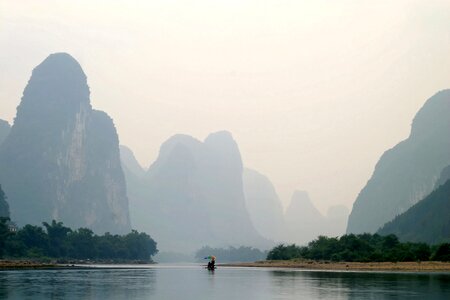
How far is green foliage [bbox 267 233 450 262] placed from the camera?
104 m

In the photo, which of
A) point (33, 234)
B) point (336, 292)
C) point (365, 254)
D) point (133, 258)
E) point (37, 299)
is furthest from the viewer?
point (133, 258)

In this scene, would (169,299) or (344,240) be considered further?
(344,240)

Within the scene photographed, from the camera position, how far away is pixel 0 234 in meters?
123

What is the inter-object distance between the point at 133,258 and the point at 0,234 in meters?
73.5

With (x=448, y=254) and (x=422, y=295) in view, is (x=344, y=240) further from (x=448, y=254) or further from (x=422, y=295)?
(x=422, y=295)

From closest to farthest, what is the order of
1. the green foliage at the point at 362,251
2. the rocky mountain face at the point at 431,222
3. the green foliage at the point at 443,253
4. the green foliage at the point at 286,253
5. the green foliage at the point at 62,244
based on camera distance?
the green foliage at the point at 443,253, the green foliage at the point at 362,251, the green foliage at the point at 62,244, the green foliage at the point at 286,253, the rocky mountain face at the point at 431,222

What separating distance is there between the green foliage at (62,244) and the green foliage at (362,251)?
52498mm

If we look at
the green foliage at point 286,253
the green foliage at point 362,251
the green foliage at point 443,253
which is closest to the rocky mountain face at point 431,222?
the green foliage at point 362,251

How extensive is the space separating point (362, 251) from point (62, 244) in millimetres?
80527

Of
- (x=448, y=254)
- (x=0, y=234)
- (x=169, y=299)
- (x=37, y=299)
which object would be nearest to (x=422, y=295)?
(x=169, y=299)

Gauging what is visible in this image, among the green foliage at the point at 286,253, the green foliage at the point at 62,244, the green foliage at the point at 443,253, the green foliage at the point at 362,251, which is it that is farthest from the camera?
the green foliage at the point at 286,253

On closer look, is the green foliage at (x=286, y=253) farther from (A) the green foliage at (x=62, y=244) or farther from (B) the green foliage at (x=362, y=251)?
(A) the green foliage at (x=62, y=244)

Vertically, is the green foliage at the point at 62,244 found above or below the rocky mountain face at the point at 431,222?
below

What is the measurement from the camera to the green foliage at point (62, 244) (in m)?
129
